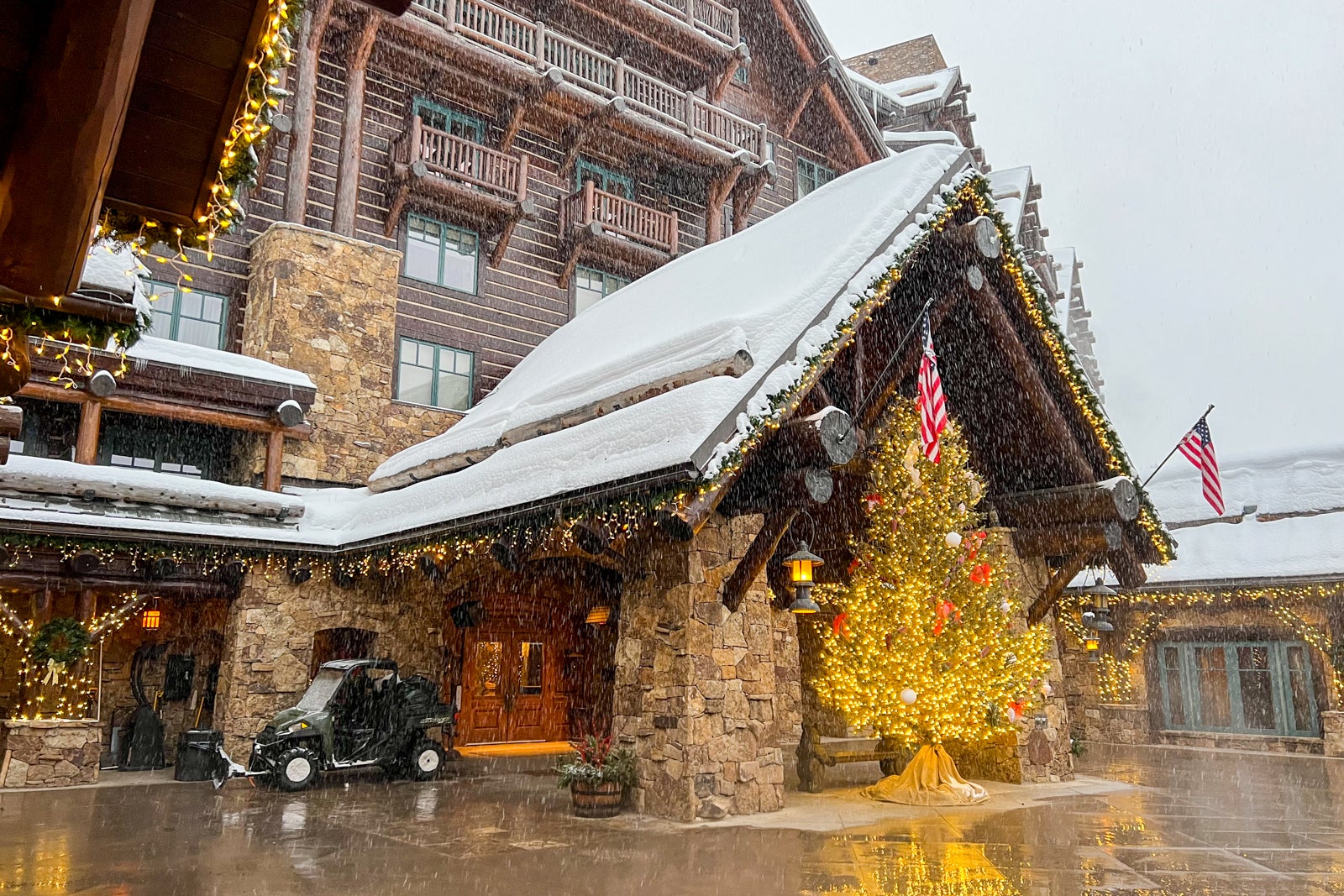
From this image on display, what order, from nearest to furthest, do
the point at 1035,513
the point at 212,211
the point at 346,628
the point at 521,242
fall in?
the point at 212,211
the point at 1035,513
the point at 346,628
the point at 521,242

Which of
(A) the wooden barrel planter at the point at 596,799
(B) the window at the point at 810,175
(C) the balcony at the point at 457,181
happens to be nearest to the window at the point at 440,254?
(C) the balcony at the point at 457,181

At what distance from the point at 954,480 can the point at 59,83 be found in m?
9.39

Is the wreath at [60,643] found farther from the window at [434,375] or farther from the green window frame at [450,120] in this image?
the green window frame at [450,120]

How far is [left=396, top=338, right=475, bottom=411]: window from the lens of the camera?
16.0m

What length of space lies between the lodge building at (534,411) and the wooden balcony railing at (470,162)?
0.07 m

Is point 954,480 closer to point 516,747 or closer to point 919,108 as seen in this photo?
point 516,747

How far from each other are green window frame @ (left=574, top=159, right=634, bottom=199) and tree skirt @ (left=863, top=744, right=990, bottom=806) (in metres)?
12.4

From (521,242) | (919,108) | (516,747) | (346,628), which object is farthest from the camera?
(919,108)

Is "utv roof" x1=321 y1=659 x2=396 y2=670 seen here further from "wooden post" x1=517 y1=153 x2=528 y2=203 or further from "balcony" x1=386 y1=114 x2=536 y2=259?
"wooden post" x1=517 y1=153 x2=528 y2=203

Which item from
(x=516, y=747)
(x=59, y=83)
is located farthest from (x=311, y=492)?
(x=59, y=83)

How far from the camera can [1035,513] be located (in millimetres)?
11867

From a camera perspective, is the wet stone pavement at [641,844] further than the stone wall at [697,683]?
No

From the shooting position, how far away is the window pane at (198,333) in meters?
14.4

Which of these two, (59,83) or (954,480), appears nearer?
(59,83)
